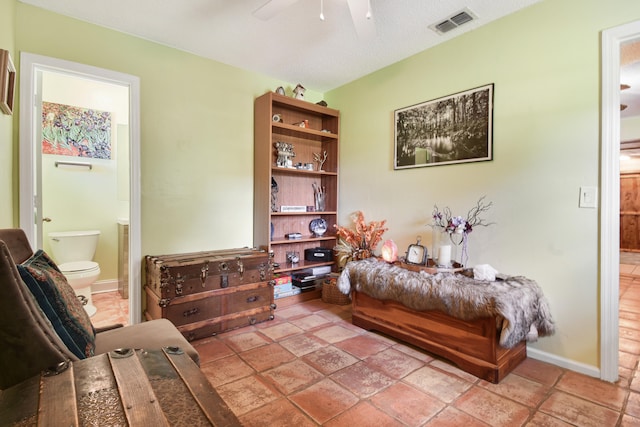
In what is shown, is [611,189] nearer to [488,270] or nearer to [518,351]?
[488,270]

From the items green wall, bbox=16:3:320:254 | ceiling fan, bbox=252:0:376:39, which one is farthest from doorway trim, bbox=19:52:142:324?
ceiling fan, bbox=252:0:376:39

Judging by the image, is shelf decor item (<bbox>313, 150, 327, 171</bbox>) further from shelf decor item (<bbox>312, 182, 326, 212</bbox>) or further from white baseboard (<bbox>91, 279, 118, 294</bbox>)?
white baseboard (<bbox>91, 279, 118, 294</bbox>)

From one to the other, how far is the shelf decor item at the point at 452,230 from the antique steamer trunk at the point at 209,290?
1540 mm

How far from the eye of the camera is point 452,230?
2377mm

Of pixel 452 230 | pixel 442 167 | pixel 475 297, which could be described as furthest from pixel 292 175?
pixel 475 297

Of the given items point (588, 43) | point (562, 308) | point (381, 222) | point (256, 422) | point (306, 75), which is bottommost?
point (256, 422)

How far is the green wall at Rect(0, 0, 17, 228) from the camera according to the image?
180 cm

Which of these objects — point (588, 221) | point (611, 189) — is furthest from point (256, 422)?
point (611, 189)

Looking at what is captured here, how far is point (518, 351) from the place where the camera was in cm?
208

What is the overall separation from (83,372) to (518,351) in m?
2.41

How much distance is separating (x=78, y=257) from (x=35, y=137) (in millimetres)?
1713

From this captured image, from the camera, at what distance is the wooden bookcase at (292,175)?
3.16 meters

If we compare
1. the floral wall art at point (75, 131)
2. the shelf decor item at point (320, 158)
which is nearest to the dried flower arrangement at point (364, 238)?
the shelf decor item at point (320, 158)

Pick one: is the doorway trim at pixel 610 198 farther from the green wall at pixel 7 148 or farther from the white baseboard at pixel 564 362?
the green wall at pixel 7 148
